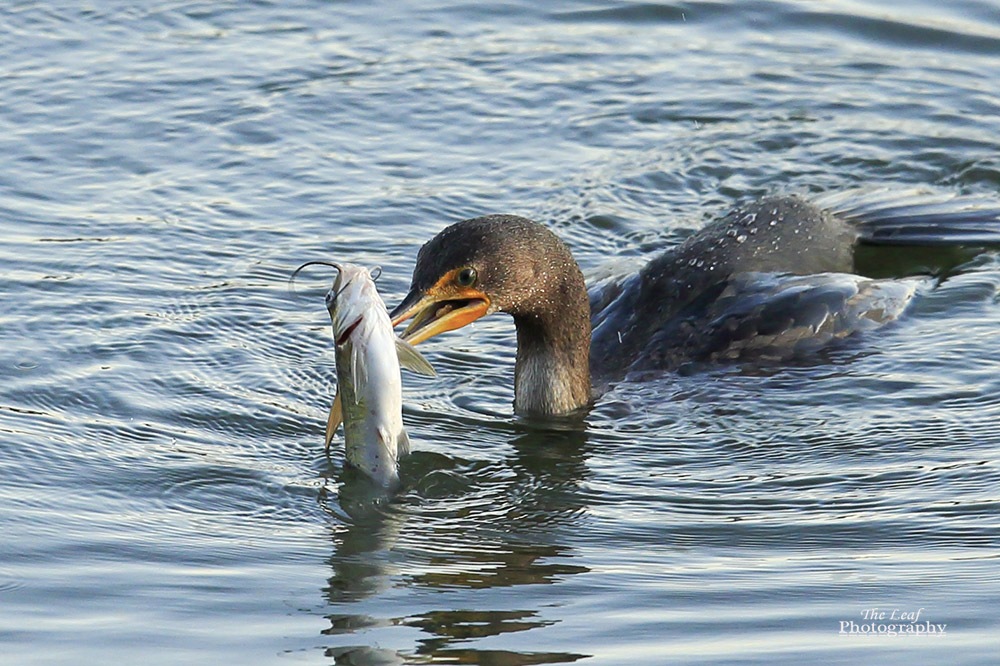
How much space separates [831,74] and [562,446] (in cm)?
473

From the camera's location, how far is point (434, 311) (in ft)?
19.7

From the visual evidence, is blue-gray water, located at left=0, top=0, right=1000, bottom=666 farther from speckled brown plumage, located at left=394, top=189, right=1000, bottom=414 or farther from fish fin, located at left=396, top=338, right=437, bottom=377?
fish fin, located at left=396, top=338, right=437, bottom=377

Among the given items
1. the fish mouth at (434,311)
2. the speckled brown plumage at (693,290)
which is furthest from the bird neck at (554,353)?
the fish mouth at (434,311)

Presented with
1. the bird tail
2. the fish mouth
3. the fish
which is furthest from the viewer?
the bird tail

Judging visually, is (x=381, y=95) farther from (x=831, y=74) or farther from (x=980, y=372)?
(x=980, y=372)

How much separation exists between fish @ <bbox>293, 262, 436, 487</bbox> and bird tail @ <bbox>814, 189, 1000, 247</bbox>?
325 cm

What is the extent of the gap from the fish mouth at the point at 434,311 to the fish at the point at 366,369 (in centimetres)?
65

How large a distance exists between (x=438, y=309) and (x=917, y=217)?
2880 millimetres

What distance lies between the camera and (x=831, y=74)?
32.7ft

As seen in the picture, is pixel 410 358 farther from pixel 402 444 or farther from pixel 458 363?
pixel 458 363

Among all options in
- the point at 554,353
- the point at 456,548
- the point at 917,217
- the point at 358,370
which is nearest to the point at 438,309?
the point at 554,353

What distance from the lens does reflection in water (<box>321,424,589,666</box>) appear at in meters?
4.29

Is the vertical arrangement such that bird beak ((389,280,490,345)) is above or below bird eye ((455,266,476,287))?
below

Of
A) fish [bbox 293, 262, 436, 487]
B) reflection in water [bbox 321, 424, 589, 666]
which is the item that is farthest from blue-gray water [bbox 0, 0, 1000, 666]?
fish [bbox 293, 262, 436, 487]
